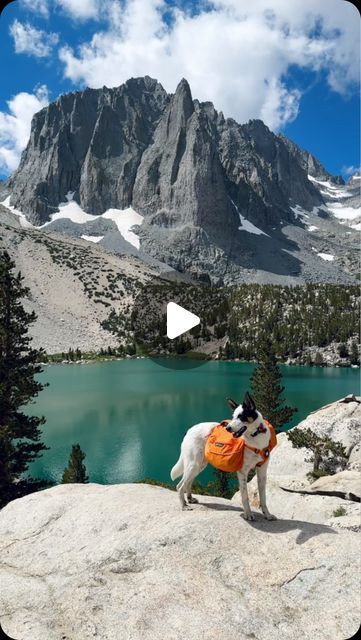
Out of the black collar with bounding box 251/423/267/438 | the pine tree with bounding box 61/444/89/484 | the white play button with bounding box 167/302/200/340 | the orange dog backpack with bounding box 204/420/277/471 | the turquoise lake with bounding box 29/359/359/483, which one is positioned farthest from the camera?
the turquoise lake with bounding box 29/359/359/483

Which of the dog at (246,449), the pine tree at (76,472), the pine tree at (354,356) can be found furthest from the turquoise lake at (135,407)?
the dog at (246,449)

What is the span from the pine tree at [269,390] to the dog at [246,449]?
36.3 m

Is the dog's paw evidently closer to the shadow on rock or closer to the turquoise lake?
the shadow on rock

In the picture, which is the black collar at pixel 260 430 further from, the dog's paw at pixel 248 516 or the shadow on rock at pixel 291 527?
the shadow on rock at pixel 291 527

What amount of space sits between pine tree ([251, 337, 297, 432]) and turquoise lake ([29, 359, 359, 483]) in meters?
9.24

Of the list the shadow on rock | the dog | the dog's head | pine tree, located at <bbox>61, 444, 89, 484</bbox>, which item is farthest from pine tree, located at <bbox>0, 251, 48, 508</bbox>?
the dog's head

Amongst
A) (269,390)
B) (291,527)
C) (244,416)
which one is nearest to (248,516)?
(291,527)

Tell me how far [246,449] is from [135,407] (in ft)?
201

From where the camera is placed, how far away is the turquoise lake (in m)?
41.6

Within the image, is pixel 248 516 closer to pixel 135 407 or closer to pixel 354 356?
pixel 135 407

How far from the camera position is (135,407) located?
67250 mm

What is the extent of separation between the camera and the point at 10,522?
30.6 feet

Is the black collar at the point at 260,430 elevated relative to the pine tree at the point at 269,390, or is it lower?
elevated

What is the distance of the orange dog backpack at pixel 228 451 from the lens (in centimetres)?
742
